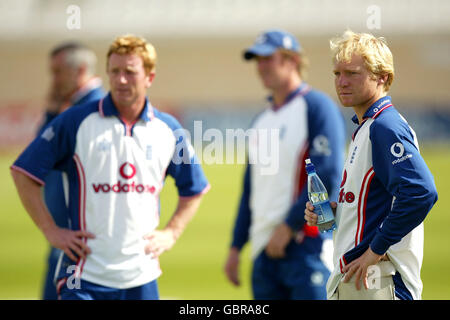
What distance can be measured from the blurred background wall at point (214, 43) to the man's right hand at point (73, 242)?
816 inches

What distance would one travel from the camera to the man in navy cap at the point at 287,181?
4480mm

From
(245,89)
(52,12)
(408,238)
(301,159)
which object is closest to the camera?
(408,238)

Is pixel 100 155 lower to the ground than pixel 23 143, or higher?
lower

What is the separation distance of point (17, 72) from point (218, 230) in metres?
19.6

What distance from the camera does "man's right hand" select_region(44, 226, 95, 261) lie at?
3.67 m

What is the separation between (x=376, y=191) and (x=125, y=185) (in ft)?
4.90

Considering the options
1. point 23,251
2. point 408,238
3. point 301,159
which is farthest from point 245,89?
point 408,238

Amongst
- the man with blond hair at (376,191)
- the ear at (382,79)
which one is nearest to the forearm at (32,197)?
the man with blond hair at (376,191)

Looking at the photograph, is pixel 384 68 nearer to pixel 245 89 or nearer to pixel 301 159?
pixel 301 159

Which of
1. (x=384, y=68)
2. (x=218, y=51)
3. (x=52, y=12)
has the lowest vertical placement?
(x=384, y=68)

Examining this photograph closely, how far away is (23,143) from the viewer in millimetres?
24078

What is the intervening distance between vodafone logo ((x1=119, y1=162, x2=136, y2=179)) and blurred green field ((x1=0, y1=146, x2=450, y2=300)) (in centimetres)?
347
